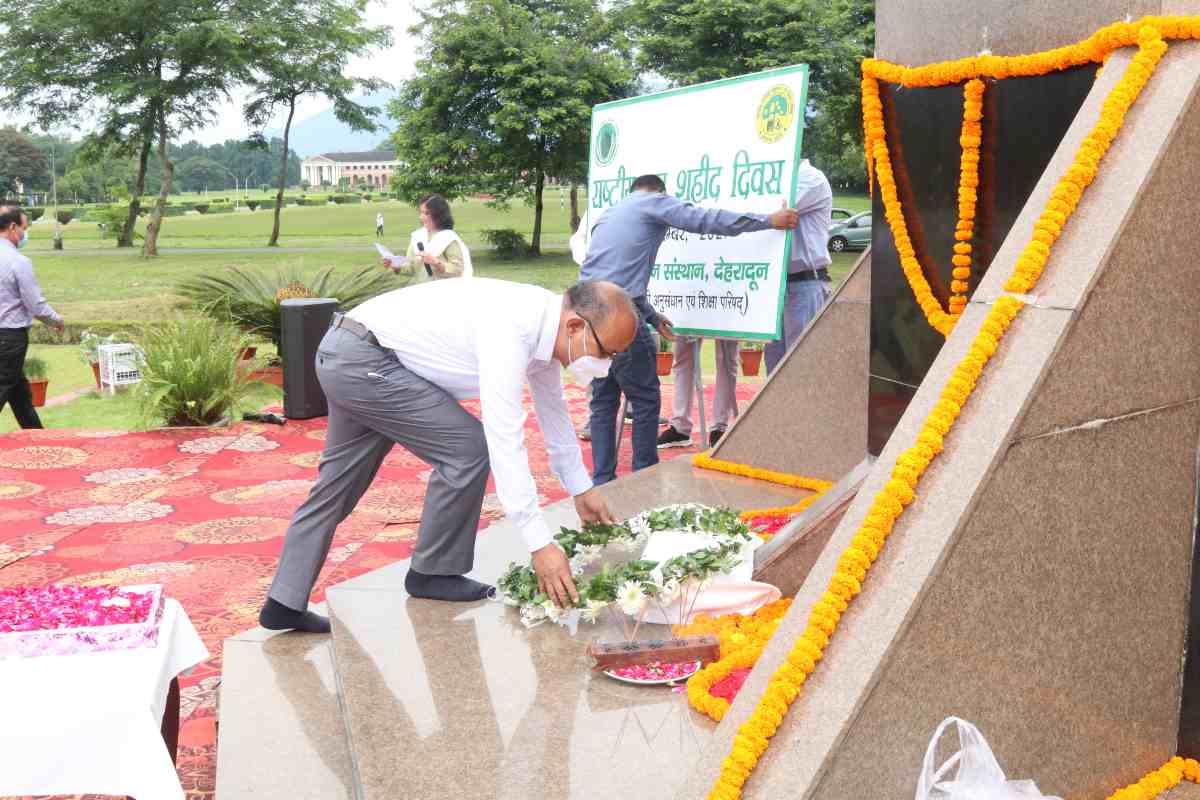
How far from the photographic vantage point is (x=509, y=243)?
1166 inches

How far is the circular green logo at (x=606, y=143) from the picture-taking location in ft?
21.8

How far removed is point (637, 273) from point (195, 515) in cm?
263

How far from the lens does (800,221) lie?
6621 millimetres

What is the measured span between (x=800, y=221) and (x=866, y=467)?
2615 mm

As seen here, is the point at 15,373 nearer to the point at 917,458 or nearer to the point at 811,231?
the point at 811,231

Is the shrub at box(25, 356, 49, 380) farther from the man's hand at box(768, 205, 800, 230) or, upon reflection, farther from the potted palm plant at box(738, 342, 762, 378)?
the man's hand at box(768, 205, 800, 230)

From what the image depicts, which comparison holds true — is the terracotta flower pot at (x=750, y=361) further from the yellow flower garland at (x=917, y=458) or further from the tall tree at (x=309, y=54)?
the tall tree at (x=309, y=54)

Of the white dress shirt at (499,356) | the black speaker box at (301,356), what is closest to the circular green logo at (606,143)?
the black speaker box at (301,356)

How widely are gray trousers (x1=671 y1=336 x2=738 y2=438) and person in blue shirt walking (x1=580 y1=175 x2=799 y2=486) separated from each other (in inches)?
49.1

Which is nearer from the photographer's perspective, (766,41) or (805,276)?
(805,276)

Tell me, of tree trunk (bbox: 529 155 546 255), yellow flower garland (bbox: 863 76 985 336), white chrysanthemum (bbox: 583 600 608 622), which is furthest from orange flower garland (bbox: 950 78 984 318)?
tree trunk (bbox: 529 155 546 255)

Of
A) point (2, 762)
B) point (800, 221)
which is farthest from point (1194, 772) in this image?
point (800, 221)

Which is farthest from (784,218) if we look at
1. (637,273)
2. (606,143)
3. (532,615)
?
(532,615)

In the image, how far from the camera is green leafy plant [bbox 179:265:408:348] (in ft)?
35.2
